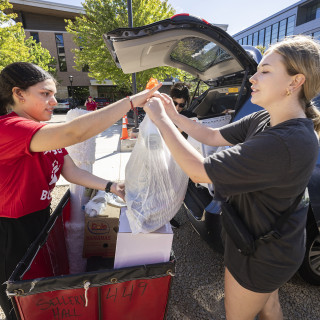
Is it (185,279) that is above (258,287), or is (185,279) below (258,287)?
below

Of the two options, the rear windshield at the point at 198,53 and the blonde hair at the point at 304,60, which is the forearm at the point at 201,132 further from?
the rear windshield at the point at 198,53

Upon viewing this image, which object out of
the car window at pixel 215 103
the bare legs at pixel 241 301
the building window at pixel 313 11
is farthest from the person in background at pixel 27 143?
the building window at pixel 313 11

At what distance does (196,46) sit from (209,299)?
2.73 m

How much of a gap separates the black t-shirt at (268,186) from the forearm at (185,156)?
43 millimetres

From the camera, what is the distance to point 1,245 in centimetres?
131

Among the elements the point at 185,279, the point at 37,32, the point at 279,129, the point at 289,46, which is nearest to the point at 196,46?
the point at 289,46

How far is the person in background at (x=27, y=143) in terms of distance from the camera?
3.53 feet

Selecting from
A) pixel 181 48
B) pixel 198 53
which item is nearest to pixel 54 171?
pixel 181 48

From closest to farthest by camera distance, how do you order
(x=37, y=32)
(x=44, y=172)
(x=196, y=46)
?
(x=44, y=172)
(x=196, y=46)
(x=37, y=32)

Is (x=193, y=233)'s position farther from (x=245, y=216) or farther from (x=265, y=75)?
(x=265, y=75)

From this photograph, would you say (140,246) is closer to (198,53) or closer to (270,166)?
(270,166)

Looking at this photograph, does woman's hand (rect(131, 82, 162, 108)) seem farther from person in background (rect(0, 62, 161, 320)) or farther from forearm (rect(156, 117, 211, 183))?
forearm (rect(156, 117, 211, 183))

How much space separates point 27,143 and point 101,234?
45.1 inches

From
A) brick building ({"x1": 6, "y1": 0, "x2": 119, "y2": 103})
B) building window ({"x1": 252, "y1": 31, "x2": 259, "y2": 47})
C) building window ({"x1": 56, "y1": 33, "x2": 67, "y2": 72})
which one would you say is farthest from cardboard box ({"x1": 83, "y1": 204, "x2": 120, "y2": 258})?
building window ({"x1": 252, "y1": 31, "x2": 259, "y2": 47})
